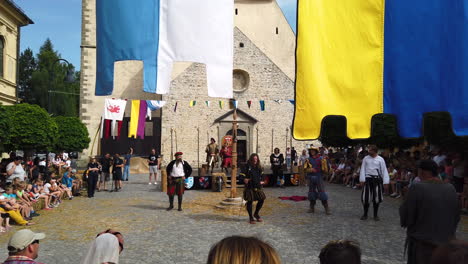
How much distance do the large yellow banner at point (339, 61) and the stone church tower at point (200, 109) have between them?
24986 millimetres

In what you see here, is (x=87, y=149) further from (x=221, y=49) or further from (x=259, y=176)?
(x=221, y=49)

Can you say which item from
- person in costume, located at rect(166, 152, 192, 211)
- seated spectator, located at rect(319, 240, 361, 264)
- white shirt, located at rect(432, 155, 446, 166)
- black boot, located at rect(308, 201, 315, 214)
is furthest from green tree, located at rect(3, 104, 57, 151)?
seated spectator, located at rect(319, 240, 361, 264)

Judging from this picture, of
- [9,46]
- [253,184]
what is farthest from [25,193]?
[9,46]

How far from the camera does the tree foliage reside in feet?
171

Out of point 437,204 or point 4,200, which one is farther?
point 4,200

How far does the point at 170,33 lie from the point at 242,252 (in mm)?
2693

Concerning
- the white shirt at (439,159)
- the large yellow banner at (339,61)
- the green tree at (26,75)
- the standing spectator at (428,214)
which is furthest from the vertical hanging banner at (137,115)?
the green tree at (26,75)

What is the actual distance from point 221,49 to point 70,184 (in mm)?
12155

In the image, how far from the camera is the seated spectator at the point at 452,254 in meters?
1.49

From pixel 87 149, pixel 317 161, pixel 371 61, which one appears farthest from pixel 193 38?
pixel 87 149

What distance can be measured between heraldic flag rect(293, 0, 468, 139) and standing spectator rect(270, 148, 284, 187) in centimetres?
1370

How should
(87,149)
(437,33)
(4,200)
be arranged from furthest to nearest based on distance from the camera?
(87,149) → (4,200) → (437,33)

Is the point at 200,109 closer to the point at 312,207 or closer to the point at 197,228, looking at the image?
the point at 312,207

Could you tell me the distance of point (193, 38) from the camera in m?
3.75
